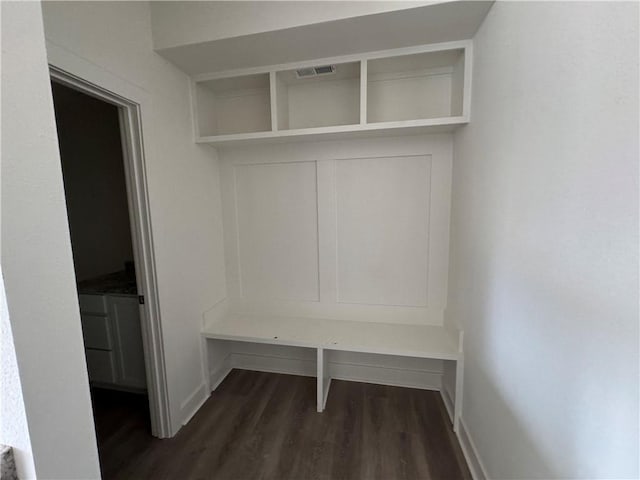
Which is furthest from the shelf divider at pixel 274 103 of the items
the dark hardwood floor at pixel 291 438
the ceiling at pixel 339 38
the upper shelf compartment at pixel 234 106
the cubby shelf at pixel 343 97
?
the dark hardwood floor at pixel 291 438

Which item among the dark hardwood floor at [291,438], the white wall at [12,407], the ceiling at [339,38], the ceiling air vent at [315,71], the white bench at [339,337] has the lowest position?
the dark hardwood floor at [291,438]

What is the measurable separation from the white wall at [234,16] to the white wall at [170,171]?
0.34 feet

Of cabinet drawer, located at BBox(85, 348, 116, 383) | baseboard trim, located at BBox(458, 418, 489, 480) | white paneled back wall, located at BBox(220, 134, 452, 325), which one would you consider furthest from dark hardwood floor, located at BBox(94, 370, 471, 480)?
white paneled back wall, located at BBox(220, 134, 452, 325)

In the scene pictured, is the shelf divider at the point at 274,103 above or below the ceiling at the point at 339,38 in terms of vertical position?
below

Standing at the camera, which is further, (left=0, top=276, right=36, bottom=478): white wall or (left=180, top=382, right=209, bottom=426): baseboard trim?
(left=180, top=382, right=209, bottom=426): baseboard trim

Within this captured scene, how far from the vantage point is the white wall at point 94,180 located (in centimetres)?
252

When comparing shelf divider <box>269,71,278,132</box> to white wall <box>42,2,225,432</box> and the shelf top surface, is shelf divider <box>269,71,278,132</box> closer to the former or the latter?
white wall <box>42,2,225,432</box>

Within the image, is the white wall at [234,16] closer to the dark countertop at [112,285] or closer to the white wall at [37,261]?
the white wall at [37,261]

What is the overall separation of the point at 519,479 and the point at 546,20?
68.3 inches

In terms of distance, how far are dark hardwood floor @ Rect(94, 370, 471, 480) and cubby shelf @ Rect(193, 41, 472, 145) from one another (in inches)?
79.1

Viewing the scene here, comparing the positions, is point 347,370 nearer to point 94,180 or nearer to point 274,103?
point 274,103

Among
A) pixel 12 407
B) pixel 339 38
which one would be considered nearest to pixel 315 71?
pixel 339 38

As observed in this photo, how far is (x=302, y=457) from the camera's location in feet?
5.53

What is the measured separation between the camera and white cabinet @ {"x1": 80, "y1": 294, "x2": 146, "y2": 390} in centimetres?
208
